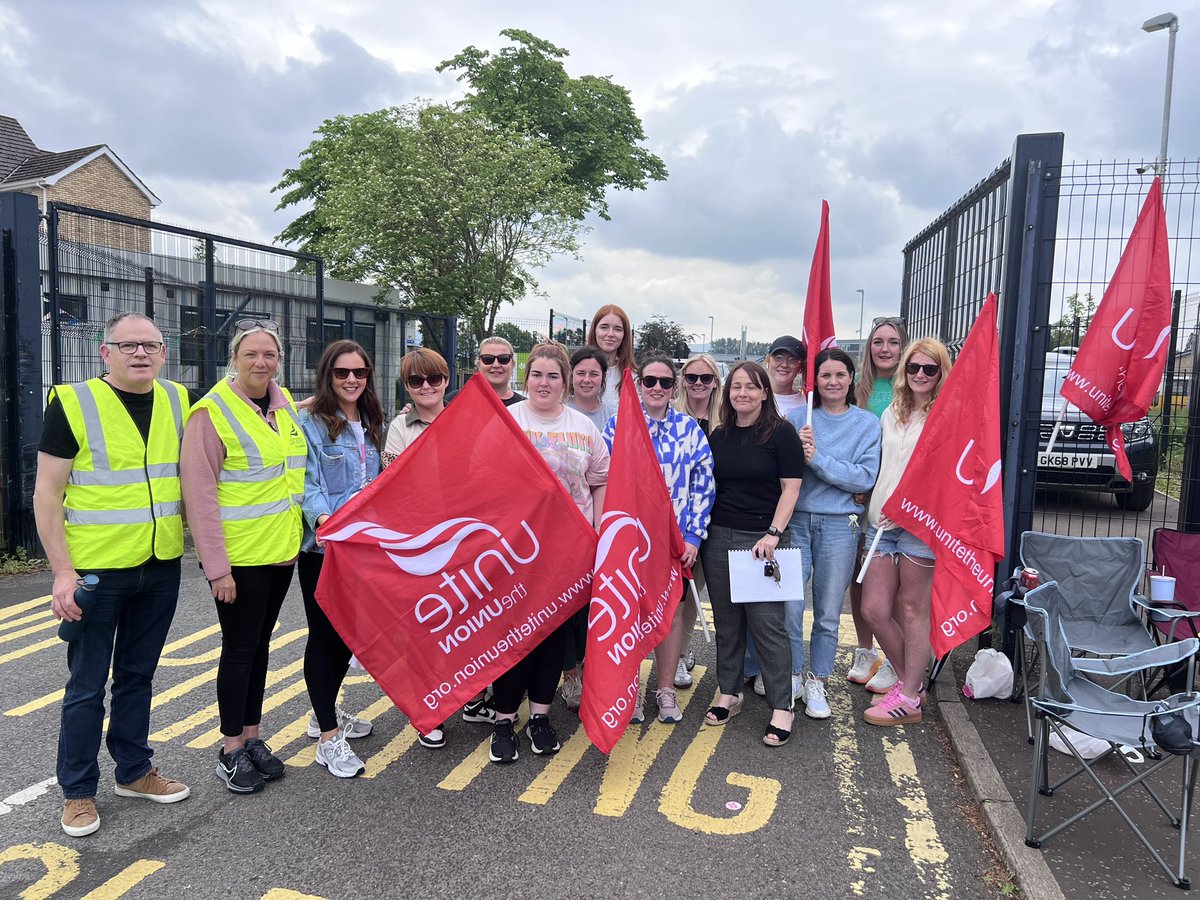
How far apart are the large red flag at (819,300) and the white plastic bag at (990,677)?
1800mm

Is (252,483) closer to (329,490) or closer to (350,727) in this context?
(329,490)

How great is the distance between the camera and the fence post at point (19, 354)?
262 inches

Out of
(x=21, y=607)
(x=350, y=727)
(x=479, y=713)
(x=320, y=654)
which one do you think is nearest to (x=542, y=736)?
(x=479, y=713)

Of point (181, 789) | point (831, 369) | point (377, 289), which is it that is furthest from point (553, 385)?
point (377, 289)

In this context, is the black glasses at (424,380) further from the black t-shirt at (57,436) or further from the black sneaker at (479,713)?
the black sneaker at (479,713)

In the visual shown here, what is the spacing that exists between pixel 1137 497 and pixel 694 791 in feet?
15.0

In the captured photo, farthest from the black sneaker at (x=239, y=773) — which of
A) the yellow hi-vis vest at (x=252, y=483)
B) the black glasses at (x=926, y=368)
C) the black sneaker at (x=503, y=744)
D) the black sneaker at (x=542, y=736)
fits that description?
the black glasses at (x=926, y=368)

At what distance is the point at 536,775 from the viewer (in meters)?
3.64

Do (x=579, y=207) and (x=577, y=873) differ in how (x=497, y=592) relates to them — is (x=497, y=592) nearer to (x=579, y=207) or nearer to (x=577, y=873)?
(x=577, y=873)

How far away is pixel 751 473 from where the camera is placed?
3.98 metres

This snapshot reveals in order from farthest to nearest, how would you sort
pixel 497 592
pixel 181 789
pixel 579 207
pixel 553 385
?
pixel 579 207 → pixel 553 385 → pixel 497 592 → pixel 181 789

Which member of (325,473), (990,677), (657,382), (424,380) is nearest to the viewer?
(325,473)

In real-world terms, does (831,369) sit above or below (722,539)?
above

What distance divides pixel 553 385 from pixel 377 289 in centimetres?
1665
